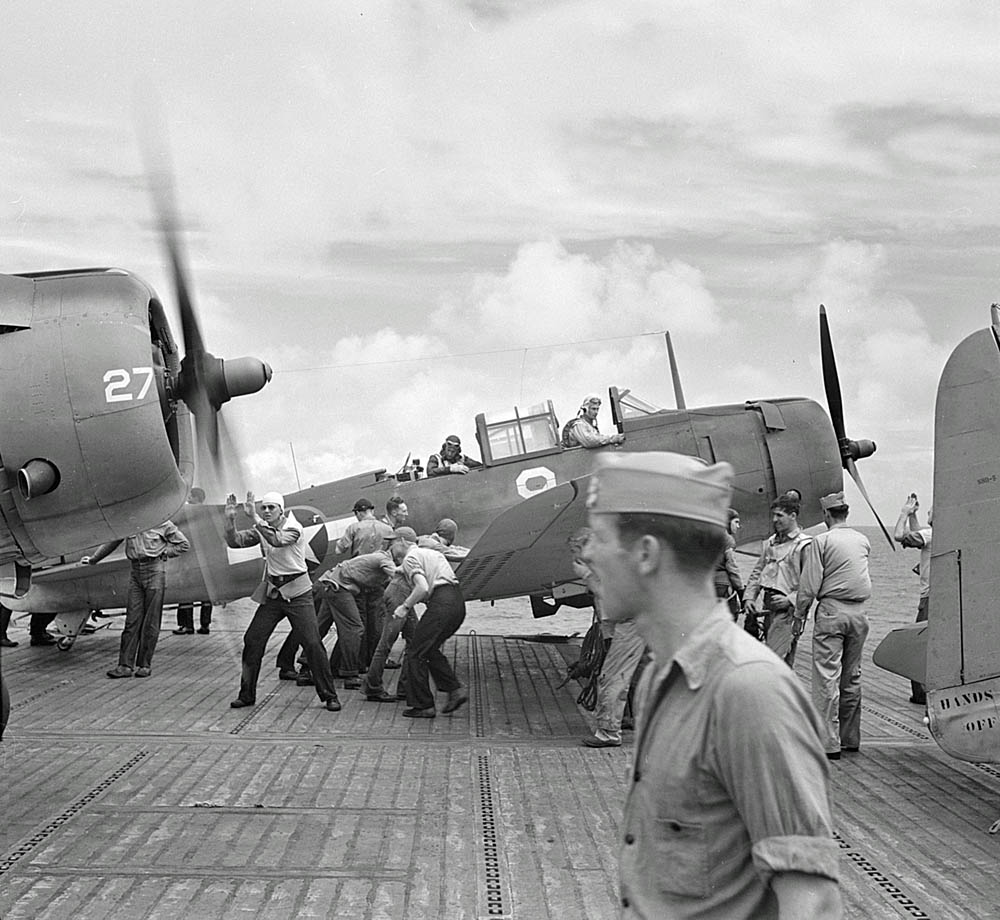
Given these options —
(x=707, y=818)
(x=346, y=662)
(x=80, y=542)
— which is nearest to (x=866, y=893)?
(x=707, y=818)

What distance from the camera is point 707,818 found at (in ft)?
5.98

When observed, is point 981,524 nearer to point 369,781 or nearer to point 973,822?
point 973,822

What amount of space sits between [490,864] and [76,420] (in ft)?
11.4

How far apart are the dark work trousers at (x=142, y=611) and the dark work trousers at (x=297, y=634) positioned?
2.31 meters

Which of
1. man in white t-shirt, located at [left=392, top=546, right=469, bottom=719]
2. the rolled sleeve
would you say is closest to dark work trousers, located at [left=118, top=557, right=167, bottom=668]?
man in white t-shirt, located at [left=392, top=546, right=469, bottom=719]

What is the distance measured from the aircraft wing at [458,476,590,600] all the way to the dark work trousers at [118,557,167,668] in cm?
354

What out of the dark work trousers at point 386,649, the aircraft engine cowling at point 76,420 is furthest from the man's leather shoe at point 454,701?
the aircraft engine cowling at point 76,420

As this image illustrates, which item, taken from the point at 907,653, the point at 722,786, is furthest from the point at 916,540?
the point at 722,786

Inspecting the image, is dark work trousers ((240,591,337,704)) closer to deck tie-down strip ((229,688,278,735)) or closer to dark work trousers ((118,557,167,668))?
deck tie-down strip ((229,688,278,735))

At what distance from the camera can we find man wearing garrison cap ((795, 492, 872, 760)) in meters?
7.93

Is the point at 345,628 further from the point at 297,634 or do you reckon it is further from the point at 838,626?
the point at 838,626

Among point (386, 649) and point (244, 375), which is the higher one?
point (244, 375)

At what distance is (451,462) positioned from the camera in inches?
507

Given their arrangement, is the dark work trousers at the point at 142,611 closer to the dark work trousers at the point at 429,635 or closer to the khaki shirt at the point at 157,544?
the khaki shirt at the point at 157,544
